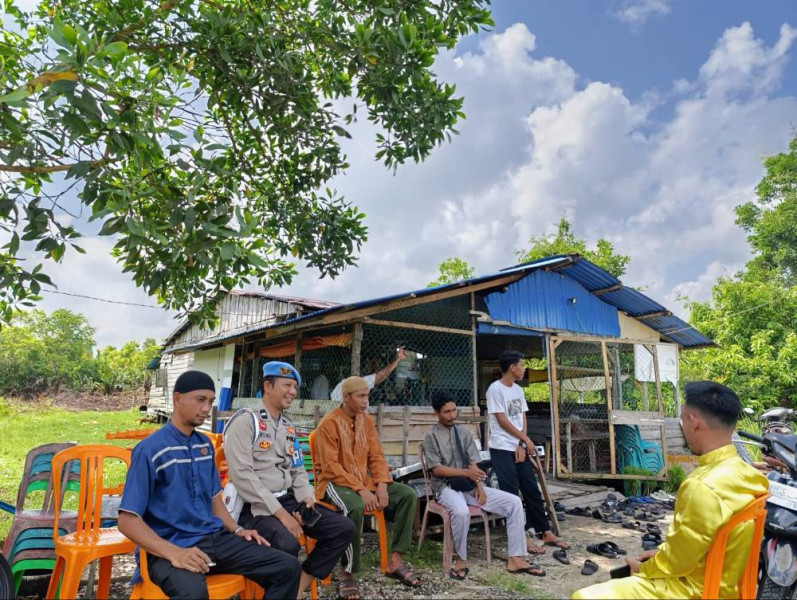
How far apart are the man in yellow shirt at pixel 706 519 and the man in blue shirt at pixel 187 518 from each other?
64.7 inches

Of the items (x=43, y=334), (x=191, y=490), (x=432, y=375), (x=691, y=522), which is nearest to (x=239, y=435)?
(x=191, y=490)

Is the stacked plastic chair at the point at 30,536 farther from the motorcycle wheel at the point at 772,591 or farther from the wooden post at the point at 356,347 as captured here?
the motorcycle wheel at the point at 772,591

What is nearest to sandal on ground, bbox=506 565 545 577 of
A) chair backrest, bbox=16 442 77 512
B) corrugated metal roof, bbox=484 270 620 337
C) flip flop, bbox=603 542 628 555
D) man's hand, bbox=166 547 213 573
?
flip flop, bbox=603 542 628 555

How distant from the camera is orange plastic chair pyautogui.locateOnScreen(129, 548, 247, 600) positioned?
96.6 inches

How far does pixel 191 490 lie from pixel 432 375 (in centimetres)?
667

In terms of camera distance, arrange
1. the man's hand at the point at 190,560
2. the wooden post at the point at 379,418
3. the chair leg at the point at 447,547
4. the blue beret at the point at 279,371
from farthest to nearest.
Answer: the wooden post at the point at 379,418
the chair leg at the point at 447,547
the blue beret at the point at 279,371
the man's hand at the point at 190,560

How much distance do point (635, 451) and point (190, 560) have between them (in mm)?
8548

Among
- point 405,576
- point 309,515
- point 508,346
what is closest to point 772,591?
point 405,576

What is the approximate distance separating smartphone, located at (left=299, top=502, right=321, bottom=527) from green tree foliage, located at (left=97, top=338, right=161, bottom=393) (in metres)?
28.2

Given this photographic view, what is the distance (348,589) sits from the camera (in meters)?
3.82

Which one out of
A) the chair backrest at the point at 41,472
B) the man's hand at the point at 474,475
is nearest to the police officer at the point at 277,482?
the chair backrest at the point at 41,472

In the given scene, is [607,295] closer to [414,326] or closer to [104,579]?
[414,326]

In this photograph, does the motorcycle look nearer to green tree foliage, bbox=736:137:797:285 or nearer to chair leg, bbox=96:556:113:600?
chair leg, bbox=96:556:113:600

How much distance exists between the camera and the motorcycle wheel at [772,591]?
10.1 feet
